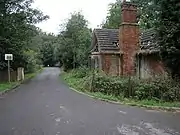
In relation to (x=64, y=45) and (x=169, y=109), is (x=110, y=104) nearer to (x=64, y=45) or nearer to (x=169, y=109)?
(x=169, y=109)

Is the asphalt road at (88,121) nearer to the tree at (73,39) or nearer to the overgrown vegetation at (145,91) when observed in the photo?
the overgrown vegetation at (145,91)

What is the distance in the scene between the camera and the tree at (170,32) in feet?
55.2

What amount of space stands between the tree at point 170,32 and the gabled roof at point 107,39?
11.4 m

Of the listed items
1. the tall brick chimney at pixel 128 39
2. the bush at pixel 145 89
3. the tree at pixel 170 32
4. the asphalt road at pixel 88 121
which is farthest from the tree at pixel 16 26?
the asphalt road at pixel 88 121

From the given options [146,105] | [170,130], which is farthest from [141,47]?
[170,130]

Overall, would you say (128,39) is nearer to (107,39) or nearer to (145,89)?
(107,39)

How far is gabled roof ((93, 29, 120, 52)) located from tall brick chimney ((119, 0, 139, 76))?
133cm

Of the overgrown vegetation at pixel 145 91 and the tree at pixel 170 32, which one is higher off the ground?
the tree at pixel 170 32

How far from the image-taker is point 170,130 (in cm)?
954

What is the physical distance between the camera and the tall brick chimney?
91.6 feet

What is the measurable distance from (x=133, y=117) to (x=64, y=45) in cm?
4757

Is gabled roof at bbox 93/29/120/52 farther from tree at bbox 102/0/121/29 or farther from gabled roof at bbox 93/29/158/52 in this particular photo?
tree at bbox 102/0/121/29

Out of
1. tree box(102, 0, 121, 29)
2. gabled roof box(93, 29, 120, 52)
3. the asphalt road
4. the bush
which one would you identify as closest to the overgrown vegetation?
the bush

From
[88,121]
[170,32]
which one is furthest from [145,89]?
[88,121]
